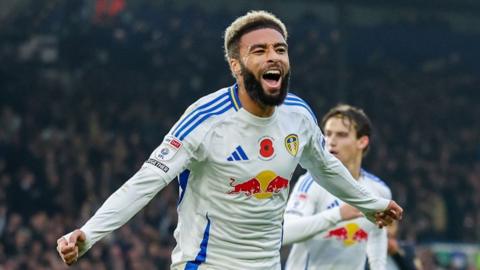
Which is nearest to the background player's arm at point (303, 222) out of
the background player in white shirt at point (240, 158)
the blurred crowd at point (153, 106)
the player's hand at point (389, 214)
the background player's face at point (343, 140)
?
the background player's face at point (343, 140)

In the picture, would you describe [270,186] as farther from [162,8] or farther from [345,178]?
[162,8]

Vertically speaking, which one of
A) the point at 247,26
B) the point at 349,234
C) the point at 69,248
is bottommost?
the point at 69,248

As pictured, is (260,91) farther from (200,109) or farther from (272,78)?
(200,109)

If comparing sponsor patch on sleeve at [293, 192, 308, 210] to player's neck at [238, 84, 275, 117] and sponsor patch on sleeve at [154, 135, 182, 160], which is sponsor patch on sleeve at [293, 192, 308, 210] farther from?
sponsor patch on sleeve at [154, 135, 182, 160]

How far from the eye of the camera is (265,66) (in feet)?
16.3

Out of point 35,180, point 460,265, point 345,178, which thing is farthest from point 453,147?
point 345,178

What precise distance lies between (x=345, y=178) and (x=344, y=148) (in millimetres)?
1732

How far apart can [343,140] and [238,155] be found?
238 centimetres

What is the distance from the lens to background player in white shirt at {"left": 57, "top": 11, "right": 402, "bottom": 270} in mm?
4953

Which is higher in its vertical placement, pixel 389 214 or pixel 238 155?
pixel 238 155

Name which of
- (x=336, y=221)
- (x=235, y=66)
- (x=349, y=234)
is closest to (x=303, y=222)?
(x=336, y=221)

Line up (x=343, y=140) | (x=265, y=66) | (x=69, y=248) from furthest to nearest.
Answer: (x=343, y=140) < (x=265, y=66) < (x=69, y=248)

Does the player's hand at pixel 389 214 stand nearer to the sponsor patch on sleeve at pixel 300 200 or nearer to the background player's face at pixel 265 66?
the background player's face at pixel 265 66

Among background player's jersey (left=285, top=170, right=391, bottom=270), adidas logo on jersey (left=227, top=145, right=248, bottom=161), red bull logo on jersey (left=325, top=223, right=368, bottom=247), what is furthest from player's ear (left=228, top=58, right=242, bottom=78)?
red bull logo on jersey (left=325, top=223, right=368, bottom=247)
